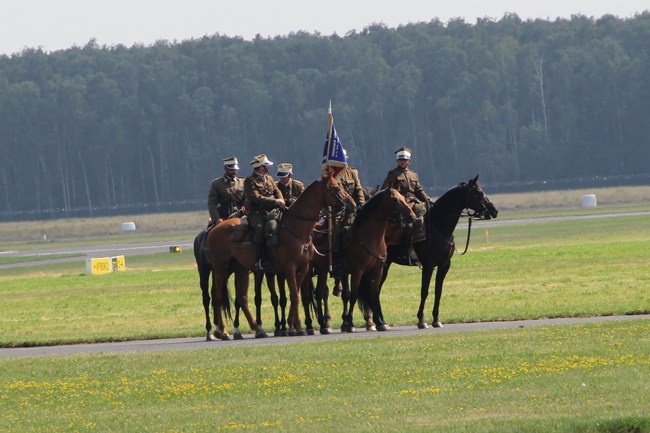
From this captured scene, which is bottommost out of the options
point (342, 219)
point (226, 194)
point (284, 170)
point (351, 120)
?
point (342, 219)

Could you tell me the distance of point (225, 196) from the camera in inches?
1029

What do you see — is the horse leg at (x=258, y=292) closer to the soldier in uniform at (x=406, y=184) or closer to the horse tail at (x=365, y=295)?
the horse tail at (x=365, y=295)

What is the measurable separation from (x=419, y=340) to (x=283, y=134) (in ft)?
438

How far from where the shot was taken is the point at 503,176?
142375mm

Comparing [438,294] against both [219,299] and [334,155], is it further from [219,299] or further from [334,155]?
[219,299]

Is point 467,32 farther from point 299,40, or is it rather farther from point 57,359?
point 57,359

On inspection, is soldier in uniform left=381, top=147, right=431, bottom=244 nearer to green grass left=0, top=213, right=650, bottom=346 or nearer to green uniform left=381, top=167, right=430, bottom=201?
green uniform left=381, top=167, right=430, bottom=201

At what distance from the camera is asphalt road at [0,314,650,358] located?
23.5 metres

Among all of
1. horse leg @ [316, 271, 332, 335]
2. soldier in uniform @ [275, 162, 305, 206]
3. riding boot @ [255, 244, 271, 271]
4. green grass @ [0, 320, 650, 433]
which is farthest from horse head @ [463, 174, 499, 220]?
Answer: riding boot @ [255, 244, 271, 271]

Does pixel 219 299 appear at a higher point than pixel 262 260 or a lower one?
lower

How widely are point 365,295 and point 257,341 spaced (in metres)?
2.01

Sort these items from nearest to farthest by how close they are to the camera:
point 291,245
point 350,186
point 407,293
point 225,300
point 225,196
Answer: point 291,245
point 350,186
point 225,300
point 225,196
point 407,293

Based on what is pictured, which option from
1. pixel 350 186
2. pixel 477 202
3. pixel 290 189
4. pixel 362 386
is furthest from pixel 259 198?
pixel 362 386

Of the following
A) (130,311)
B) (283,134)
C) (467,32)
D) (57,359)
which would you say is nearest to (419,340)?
(57,359)
